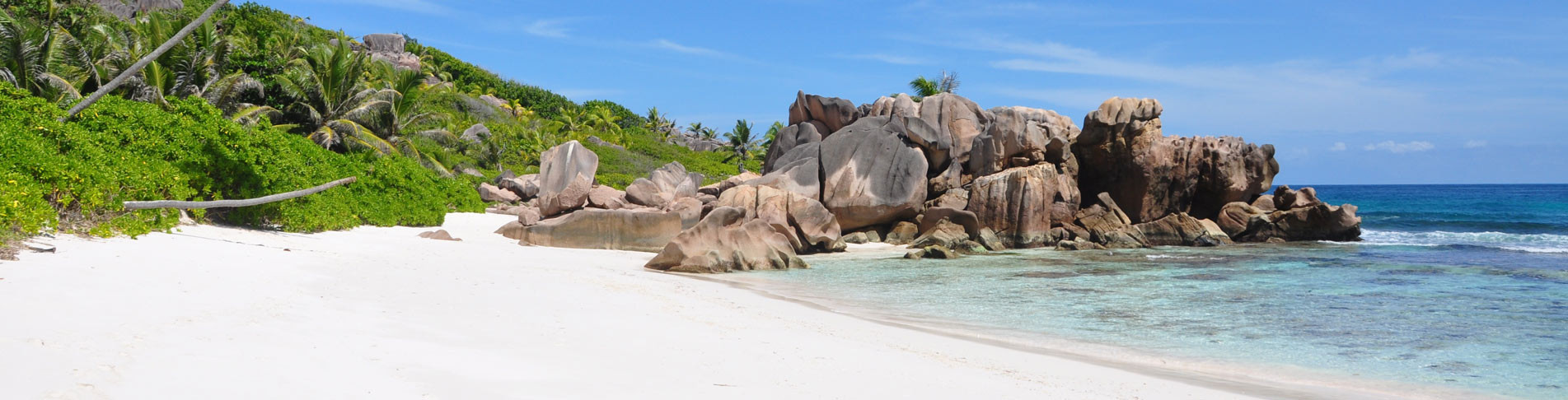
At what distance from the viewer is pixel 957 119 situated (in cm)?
3186

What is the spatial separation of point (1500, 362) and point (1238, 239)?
2341cm

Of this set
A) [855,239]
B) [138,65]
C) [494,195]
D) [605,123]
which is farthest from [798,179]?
[605,123]

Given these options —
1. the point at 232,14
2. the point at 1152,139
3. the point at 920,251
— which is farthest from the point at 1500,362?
the point at 232,14

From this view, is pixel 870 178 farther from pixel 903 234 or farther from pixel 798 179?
pixel 798 179

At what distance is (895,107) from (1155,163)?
915cm

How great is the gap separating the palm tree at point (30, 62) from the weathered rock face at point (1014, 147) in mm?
24591

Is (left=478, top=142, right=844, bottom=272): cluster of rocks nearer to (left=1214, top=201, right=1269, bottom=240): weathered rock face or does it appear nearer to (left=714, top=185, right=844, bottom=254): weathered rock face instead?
(left=714, top=185, right=844, bottom=254): weathered rock face

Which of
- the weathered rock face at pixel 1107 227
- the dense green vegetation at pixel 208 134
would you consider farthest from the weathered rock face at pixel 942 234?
the dense green vegetation at pixel 208 134

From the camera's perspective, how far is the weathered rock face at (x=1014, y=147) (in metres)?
28.9

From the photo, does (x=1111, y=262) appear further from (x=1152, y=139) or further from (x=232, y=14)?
(x=232, y=14)

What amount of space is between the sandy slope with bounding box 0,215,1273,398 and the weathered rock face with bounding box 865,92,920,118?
22.1m

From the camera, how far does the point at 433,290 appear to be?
349 inches

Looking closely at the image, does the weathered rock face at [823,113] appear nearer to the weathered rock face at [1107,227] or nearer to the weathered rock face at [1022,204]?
the weathered rock face at [1022,204]

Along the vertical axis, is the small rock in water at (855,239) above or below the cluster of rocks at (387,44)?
below
